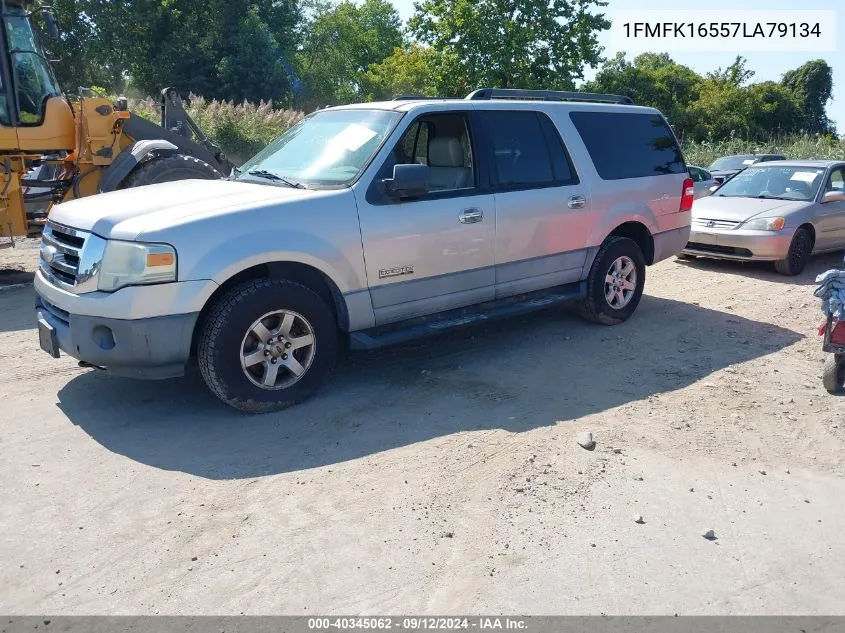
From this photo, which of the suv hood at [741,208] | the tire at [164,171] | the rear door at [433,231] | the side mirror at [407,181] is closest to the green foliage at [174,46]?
the tire at [164,171]

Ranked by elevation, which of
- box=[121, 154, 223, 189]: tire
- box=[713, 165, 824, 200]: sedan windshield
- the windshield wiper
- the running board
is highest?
box=[121, 154, 223, 189]: tire

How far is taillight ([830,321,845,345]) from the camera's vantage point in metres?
5.19

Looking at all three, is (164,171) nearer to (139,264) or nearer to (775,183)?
(139,264)

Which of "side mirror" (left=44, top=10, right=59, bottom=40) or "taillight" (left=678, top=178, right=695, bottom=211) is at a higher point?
"side mirror" (left=44, top=10, right=59, bottom=40)

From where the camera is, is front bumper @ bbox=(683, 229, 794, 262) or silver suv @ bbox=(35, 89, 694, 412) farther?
front bumper @ bbox=(683, 229, 794, 262)

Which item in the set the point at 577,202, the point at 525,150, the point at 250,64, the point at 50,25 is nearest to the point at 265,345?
the point at 525,150

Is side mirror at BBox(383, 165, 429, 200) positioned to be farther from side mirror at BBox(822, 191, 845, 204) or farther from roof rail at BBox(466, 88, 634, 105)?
side mirror at BBox(822, 191, 845, 204)

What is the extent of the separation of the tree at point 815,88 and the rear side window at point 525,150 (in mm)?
52343

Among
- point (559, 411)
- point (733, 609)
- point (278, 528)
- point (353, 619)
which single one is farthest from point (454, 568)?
point (559, 411)

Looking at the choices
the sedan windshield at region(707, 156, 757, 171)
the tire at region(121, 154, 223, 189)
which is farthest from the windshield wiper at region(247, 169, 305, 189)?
the sedan windshield at region(707, 156, 757, 171)

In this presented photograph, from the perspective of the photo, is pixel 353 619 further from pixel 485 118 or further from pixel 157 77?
pixel 157 77

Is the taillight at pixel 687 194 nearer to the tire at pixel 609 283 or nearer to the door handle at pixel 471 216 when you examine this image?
the tire at pixel 609 283

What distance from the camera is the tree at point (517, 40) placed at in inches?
1032

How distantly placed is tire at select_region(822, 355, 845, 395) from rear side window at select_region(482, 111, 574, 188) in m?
2.53
